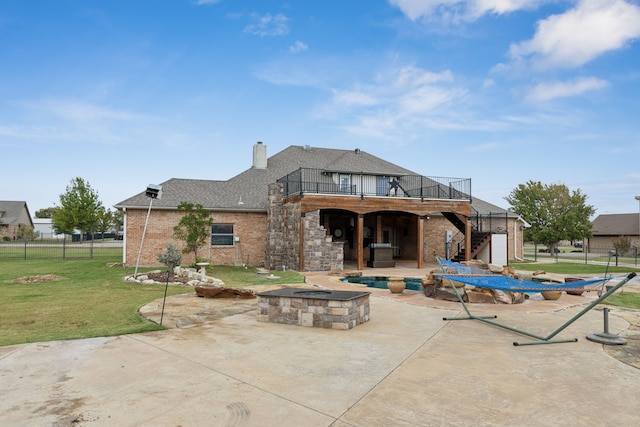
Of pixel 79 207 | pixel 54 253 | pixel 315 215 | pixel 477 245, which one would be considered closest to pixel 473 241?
pixel 477 245

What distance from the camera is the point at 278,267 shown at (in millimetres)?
19734

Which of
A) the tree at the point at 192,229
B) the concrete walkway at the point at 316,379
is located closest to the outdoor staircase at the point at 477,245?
the tree at the point at 192,229

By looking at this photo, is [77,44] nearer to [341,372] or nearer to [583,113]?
[341,372]

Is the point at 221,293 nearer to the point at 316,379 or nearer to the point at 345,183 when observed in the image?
the point at 316,379

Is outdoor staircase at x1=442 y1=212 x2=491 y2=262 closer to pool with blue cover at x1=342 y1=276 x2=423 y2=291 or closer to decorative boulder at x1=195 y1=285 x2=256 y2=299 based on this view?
pool with blue cover at x1=342 y1=276 x2=423 y2=291

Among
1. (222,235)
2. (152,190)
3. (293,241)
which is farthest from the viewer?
(222,235)

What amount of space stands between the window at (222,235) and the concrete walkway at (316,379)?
1421 cm

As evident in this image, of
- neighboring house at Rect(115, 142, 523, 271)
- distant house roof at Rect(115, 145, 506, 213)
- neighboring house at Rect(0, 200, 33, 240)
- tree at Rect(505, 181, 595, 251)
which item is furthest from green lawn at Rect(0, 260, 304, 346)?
neighboring house at Rect(0, 200, 33, 240)

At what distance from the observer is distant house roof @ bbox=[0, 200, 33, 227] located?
55.2 metres

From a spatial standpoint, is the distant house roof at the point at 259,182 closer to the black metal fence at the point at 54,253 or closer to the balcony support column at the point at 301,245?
the balcony support column at the point at 301,245

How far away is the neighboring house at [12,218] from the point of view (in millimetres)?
53281

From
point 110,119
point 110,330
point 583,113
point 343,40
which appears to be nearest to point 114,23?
point 110,119

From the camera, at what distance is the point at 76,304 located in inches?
365

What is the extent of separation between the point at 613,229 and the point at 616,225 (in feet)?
3.03
